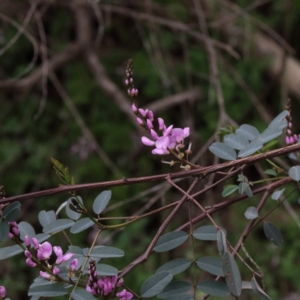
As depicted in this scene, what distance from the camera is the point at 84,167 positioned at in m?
2.20

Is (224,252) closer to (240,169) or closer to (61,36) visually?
(240,169)

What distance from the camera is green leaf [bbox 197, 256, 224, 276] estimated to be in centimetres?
62

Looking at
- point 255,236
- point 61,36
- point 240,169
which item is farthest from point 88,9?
point 240,169

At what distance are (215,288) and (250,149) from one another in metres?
0.20

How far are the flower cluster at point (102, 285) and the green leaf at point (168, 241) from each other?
66 mm

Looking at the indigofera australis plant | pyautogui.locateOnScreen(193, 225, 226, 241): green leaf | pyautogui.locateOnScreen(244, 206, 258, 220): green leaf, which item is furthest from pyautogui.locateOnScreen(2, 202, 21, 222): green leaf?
pyautogui.locateOnScreen(244, 206, 258, 220): green leaf

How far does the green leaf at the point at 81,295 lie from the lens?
0.55 meters

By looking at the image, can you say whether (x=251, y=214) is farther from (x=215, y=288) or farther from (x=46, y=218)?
(x=46, y=218)

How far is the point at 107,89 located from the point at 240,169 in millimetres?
1559

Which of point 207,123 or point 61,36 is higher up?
point 61,36

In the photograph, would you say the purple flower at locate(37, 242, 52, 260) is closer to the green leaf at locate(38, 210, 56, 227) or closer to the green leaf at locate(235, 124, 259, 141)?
the green leaf at locate(38, 210, 56, 227)

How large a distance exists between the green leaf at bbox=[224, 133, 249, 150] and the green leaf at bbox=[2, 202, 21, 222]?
1.02 ft

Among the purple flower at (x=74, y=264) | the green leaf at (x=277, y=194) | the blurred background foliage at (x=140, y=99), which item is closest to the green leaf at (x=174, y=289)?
the purple flower at (x=74, y=264)

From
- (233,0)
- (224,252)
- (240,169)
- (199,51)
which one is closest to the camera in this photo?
(224,252)
